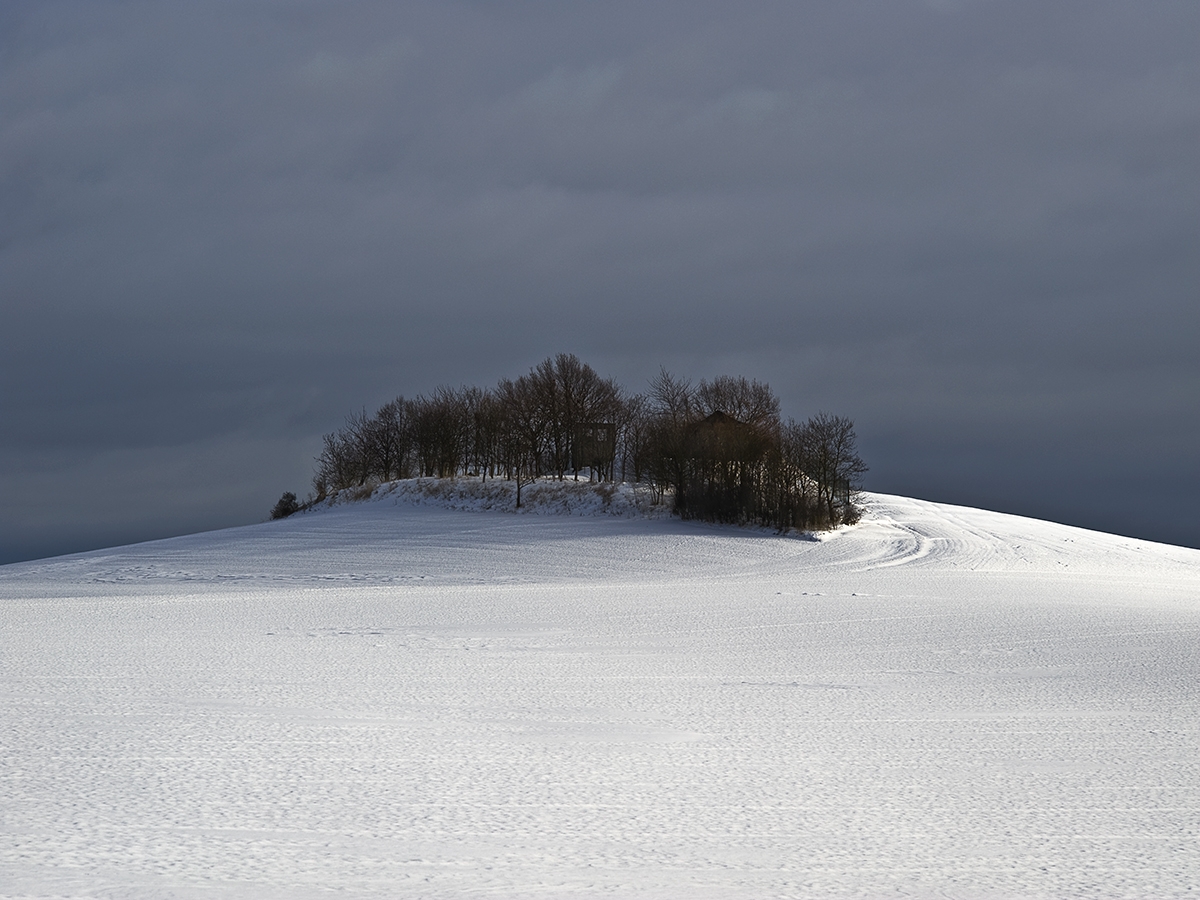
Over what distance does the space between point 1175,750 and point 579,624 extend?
903 centimetres

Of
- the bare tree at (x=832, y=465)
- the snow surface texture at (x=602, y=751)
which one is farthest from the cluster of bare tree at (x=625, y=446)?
the snow surface texture at (x=602, y=751)

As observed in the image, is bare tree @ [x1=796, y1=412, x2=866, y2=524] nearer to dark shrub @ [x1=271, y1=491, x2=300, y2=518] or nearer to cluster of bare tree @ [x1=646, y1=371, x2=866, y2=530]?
cluster of bare tree @ [x1=646, y1=371, x2=866, y2=530]

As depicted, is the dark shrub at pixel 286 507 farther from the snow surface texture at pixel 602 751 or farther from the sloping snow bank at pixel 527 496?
the snow surface texture at pixel 602 751

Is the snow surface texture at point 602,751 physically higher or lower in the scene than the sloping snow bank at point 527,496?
lower

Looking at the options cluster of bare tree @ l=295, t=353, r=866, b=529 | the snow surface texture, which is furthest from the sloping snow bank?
the snow surface texture

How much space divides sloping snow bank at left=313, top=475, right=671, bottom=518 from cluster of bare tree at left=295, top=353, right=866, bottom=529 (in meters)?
0.79

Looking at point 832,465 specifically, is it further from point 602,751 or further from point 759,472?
point 602,751

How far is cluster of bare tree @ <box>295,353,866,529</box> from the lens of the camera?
127 ft

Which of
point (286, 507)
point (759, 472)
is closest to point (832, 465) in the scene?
point (759, 472)

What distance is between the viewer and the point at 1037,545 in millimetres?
36688

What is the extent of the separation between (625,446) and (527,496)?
9.30 metres

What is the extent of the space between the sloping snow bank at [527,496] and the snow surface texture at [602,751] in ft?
81.0

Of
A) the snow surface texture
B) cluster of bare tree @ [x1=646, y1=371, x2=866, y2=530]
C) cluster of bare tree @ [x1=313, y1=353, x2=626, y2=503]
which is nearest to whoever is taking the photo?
the snow surface texture

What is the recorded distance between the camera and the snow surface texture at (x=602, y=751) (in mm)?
4598
